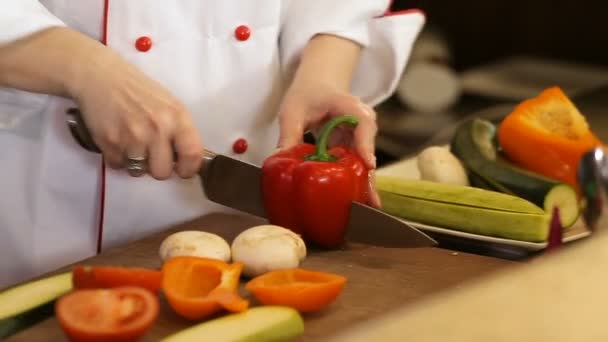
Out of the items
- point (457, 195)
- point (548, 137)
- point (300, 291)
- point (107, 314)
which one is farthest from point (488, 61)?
point (107, 314)

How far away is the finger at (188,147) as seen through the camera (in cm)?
105

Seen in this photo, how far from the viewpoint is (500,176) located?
1352 mm

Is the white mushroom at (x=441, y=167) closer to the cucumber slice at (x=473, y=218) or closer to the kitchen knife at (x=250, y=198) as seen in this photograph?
the cucumber slice at (x=473, y=218)

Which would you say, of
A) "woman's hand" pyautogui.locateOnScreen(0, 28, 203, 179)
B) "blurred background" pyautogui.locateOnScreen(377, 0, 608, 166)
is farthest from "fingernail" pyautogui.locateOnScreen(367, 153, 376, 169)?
"blurred background" pyautogui.locateOnScreen(377, 0, 608, 166)

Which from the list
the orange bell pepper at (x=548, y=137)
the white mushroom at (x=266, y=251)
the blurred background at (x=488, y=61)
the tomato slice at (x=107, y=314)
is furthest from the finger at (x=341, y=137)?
the blurred background at (x=488, y=61)

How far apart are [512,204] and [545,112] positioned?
11.1 inches

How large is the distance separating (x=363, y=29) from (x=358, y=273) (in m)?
0.42

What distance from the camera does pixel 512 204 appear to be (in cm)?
122

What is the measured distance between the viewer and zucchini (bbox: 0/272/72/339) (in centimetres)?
94

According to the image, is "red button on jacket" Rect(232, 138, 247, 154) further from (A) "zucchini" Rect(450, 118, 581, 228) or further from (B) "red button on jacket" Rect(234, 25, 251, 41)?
(A) "zucchini" Rect(450, 118, 581, 228)

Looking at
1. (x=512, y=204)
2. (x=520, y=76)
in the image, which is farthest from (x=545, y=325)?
(x=520, y=76)

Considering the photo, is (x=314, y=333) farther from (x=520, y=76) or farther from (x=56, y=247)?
(x=520, y=76)

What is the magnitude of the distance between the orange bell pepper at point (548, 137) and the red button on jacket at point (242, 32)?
1.43 feet

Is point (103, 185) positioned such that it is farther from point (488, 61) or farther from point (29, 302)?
point (488, 61)
